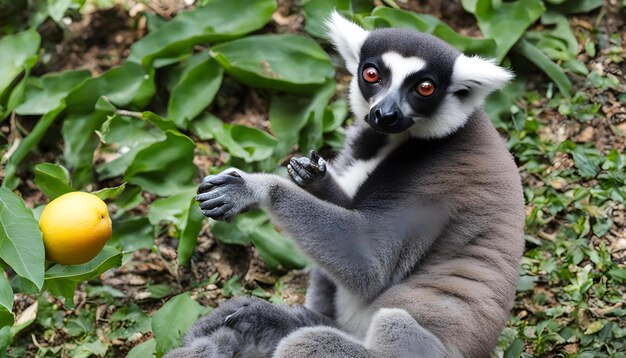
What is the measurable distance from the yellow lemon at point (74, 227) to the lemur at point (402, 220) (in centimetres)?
65

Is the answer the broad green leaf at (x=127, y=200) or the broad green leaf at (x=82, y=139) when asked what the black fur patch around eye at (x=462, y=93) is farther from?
the broad green leaf at (x=82, y=139)

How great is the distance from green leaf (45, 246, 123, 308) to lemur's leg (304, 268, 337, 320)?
145 centimetres

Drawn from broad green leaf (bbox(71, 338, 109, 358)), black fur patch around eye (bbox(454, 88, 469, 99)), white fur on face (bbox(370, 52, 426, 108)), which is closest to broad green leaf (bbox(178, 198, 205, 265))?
broad green leaf (bbox(71, 338, 109, 358))

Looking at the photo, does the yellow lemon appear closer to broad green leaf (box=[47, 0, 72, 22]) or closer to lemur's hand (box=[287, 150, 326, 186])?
lemur's hand (box=[287, 150, 326, 186])

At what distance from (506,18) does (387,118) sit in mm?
3012

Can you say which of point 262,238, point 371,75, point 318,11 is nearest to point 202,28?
point 318,11

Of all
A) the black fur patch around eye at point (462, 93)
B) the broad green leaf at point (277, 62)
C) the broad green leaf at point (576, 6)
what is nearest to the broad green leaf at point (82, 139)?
the broad green leaf at point (277, 62)

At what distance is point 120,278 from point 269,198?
2103 millimetres

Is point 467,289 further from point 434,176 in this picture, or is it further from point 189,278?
point 189,278

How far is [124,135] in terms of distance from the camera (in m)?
7.26

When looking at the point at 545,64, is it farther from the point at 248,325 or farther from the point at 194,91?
the point at 248,325

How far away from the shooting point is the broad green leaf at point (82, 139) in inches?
281

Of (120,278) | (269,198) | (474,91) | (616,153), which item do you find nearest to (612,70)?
(616,153)

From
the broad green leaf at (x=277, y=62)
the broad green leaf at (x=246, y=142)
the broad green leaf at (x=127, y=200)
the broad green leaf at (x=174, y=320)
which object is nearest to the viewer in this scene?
the broad green leaf at (x=174, y=320)
